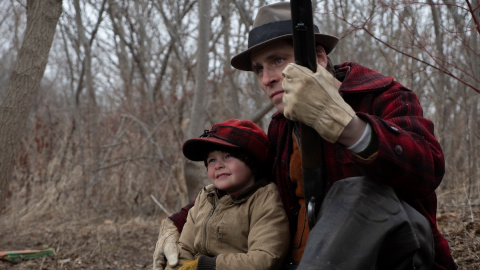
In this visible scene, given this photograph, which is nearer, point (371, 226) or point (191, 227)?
point (371, 226)

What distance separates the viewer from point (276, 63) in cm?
237

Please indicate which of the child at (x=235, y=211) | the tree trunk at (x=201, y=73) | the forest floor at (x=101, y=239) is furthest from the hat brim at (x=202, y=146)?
the tree trunk at (x=201, y=73)

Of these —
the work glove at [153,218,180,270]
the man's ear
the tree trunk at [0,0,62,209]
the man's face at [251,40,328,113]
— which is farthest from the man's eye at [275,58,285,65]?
the tree trunk at [0,0,62,209]

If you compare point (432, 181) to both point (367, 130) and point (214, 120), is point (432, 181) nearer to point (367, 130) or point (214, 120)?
point (367, 130)

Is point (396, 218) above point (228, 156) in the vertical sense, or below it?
below

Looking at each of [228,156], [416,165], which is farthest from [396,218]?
[228,156]

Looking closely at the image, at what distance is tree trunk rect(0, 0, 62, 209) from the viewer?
180 inches

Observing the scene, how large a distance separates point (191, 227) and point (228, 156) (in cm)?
45

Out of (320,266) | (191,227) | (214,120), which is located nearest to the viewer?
(320,266)

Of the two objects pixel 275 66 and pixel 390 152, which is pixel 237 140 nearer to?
pixel 275 66

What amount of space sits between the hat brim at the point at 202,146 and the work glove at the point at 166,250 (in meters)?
0.44

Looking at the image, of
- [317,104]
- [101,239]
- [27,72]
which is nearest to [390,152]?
[317,104]

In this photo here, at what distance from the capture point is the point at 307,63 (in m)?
1.82

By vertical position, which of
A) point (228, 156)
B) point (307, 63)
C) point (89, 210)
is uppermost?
point (307, 63)
